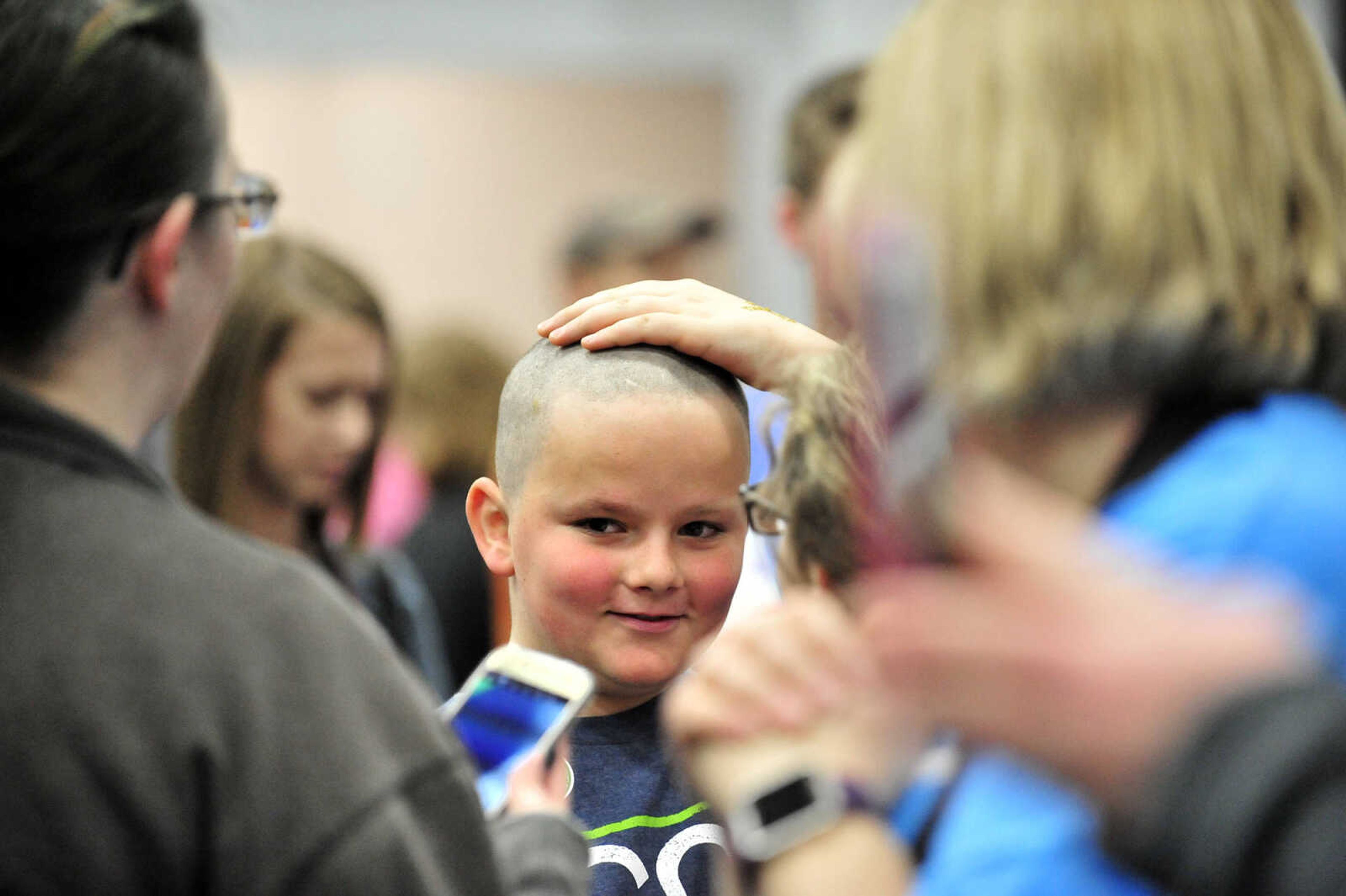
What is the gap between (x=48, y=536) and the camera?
987mm

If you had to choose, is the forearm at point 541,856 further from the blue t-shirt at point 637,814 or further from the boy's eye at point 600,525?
the boy's eye at point 600,525

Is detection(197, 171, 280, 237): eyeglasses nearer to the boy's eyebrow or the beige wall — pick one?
the boy's eyebrow

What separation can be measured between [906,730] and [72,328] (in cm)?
66

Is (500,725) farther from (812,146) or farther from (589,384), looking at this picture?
(812,146)

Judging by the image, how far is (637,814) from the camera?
1402mm

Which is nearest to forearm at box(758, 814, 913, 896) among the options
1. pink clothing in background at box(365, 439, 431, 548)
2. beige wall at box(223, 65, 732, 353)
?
pink clothing in background at box(365, 439, 431, 548)

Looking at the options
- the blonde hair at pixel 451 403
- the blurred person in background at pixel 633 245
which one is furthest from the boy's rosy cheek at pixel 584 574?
the blonde hair at pixel 451 403

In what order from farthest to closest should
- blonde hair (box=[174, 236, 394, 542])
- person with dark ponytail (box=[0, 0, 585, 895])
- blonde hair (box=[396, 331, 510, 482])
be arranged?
blonde hair (box=[396, 331, 510, 482]), blonde hair (box=[174, 236, 394, 542]), person with dark ponytail (box=[0, 0, 585, 895])

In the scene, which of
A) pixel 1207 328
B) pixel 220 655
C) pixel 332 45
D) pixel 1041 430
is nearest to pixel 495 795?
pixel 220 655

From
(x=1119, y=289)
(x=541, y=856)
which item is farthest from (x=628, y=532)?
(x=1119, y=289)

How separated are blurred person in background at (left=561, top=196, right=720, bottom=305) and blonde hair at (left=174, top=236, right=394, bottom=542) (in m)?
0.81

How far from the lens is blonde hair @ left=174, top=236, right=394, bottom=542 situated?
2.54m

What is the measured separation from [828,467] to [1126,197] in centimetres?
38

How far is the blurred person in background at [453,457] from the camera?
10.6 ft
